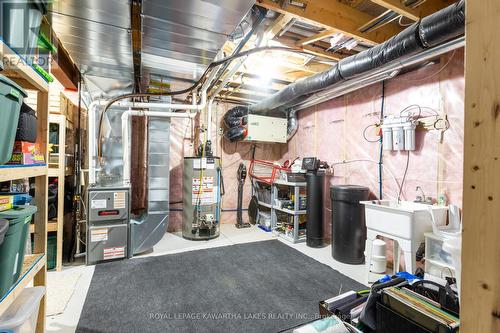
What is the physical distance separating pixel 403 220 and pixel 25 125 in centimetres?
275

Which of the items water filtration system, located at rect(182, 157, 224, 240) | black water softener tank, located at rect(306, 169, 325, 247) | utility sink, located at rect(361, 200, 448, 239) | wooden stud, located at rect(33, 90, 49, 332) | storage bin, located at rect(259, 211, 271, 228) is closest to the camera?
wooden stud, located at rect(33, 90, 49, 332)

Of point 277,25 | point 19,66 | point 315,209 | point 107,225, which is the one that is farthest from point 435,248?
point 107,225

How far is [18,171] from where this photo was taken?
1088mm

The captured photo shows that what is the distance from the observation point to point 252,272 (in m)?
2.77

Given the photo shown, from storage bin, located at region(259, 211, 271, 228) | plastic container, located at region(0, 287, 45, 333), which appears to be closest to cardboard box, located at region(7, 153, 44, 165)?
plastic container, located at region(0, 287, 45, 333)

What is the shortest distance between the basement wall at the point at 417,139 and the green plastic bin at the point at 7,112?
332cm

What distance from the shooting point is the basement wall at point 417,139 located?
2.45 meters

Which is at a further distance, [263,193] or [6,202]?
[263,193]

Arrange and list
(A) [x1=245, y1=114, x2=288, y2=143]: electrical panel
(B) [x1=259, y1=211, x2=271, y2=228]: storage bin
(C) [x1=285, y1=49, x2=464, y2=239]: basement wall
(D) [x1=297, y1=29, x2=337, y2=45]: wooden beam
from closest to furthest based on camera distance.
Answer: (D) [x1=297, y1=29, x2=337, y2=45]: wooden beam < (C) [x1=285, y1=49, x2=464, y2=239]: basement wall < (A) [x1=245, y1=114, x2=288, y2=143]: electrical panel < (B) [x1=259, y1=211, x2=271, y2=228]: storage bin

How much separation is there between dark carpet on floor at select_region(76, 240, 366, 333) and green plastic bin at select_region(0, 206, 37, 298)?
1064mm

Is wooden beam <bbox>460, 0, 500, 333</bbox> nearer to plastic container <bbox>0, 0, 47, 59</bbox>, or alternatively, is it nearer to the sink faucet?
plastic container <bbox>0, 0, 47, 59</bbox>

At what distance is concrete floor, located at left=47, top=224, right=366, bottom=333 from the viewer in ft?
6.25

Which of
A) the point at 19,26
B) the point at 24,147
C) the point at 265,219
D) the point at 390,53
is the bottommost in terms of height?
the point at 265,219

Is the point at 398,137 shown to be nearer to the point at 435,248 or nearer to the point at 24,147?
the point at 435,248
